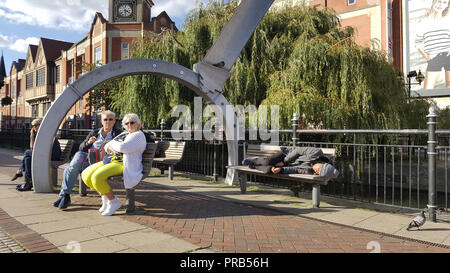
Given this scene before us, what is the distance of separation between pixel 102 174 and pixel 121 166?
0.91ft

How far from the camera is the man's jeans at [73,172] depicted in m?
4.72

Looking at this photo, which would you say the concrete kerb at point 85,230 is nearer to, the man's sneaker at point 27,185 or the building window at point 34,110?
the man's sneaker at point 27,185

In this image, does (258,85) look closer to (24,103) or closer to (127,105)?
(127,105)

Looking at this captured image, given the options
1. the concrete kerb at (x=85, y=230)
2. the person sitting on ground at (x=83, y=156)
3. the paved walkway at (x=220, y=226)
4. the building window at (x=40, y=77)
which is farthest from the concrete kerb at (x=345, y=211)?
the building window at (x=40, y=77)

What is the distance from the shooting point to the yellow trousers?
4.31m

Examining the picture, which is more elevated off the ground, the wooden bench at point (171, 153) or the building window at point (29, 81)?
the building window at point (29, 81)

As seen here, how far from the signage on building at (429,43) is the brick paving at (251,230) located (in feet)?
93.0

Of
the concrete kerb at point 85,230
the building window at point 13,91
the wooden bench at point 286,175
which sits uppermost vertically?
the building window at point 13,91

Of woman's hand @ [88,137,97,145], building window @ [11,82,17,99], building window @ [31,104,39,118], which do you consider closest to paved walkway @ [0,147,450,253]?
woman's hand @ [88,137,97,145]

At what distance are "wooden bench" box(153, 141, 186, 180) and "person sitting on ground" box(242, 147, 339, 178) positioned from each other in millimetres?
2235

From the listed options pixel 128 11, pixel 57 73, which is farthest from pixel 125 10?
pixel 57 73

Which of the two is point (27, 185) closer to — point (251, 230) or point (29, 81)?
point (251, 230)

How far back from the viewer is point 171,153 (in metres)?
7.65
